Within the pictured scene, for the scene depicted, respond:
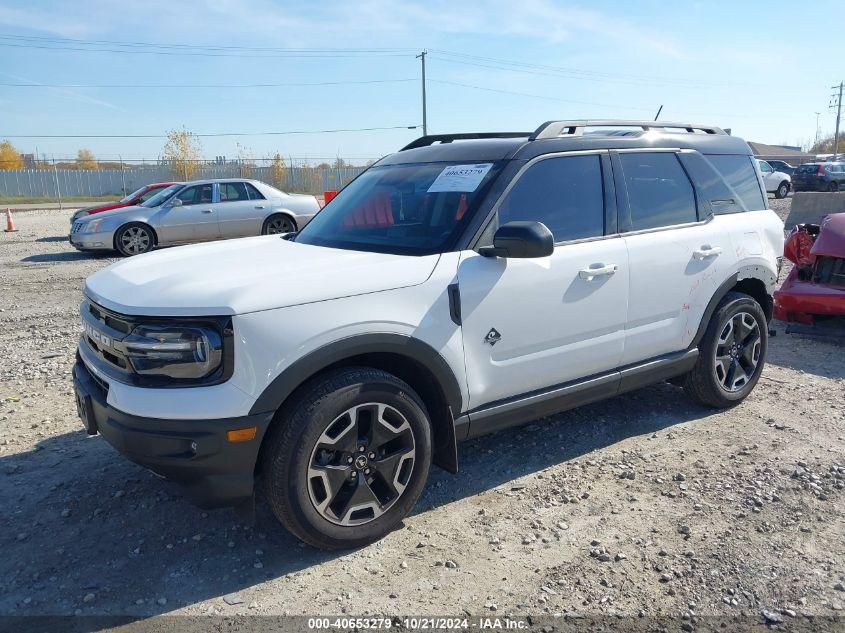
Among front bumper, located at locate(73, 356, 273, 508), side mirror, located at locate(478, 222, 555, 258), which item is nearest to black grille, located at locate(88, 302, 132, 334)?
front bumper, located at locate(73, 356, 273, 508)

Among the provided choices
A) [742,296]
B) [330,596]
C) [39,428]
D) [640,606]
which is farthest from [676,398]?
[39,428]

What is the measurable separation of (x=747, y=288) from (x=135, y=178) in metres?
52.9

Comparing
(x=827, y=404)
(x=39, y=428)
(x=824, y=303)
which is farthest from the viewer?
(x=824, y=303)

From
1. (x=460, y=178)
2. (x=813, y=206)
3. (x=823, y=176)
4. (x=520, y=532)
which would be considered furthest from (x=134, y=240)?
(x=823, y=176)

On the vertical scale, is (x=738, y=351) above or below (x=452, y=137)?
below

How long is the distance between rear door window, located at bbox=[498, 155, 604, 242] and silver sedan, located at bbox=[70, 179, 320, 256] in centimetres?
1122

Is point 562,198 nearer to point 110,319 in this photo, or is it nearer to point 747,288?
point 747,288

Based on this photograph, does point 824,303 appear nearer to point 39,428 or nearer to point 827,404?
point 827,404

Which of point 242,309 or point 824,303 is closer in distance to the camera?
point 242,309

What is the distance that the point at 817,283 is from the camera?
636 centimetres

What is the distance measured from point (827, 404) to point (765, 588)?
8.46 ft

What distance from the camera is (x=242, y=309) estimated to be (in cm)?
271

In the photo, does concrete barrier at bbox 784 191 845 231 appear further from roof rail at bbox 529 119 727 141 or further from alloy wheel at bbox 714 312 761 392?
roof rail at bbox 529 119 727 141

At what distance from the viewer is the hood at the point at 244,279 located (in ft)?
9.09
